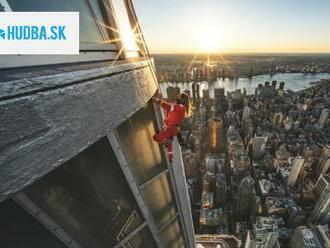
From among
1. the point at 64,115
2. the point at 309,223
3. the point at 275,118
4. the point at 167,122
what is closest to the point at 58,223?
the point at 64,115

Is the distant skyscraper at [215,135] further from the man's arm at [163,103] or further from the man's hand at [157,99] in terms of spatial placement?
the man's hand at [157,99]

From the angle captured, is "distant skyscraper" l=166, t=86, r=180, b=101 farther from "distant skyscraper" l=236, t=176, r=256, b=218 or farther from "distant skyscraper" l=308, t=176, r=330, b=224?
"distant skyscraper" l=308, t=176, r=330, b=224

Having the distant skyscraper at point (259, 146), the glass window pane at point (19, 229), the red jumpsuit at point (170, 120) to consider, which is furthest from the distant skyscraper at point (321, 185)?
the glass window pane at point (19, 229)

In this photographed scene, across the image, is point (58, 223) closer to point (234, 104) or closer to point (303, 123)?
point (303, 123)

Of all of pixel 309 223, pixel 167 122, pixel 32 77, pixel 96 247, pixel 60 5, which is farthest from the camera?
pixel 309 223

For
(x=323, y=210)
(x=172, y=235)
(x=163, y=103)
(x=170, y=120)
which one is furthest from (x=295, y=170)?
(x=163, y=103)
